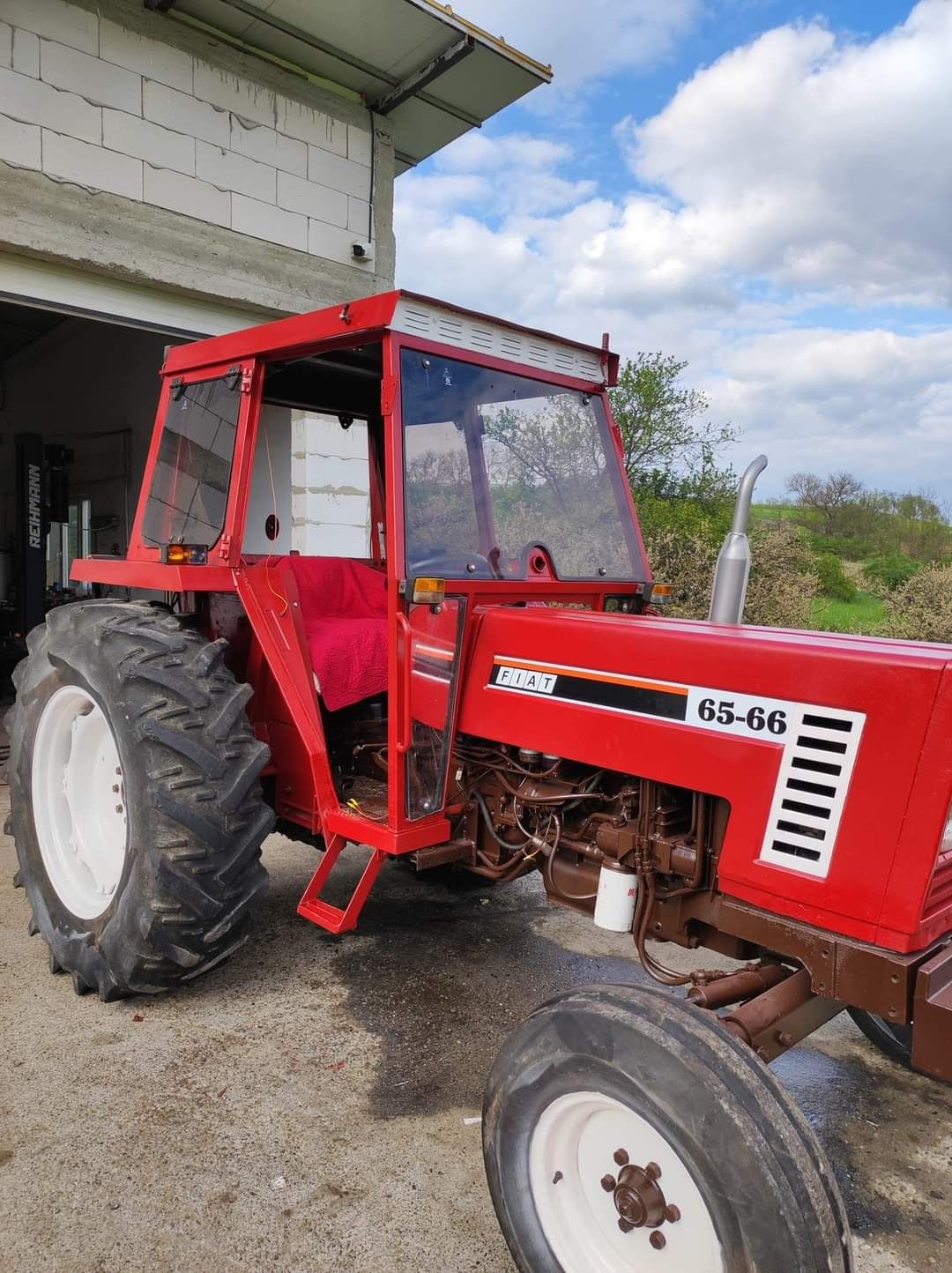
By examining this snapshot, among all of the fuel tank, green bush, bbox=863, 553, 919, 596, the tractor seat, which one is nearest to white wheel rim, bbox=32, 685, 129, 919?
the tractor seat

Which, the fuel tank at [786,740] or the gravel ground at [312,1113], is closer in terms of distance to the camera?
the fuel tank at [786,740]

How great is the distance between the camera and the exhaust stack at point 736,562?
2475 mm

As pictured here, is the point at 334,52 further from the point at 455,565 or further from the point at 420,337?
the point at 455,565

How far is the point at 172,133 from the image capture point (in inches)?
237

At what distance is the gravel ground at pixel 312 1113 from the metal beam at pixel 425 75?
5.95m

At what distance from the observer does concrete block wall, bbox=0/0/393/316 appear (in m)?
5.38

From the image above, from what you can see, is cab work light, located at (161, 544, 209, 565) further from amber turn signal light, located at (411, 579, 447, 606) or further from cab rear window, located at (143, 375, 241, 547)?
amber turn signal light, located at (411, 579, 447, 606)

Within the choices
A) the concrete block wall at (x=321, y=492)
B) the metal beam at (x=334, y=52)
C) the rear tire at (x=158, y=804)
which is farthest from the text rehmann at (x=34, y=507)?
the rear tire at (x=158, y=804)

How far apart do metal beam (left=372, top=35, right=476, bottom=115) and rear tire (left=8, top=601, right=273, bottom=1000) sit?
5137 mm

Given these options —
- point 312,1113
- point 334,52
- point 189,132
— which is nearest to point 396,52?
point 334,52

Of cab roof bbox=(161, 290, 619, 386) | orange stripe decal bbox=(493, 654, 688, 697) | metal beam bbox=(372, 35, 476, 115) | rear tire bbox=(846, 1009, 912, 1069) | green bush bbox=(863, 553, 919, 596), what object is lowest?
rear tire bbox=(846, 1009, 912, 1069)

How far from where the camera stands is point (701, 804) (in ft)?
7.56

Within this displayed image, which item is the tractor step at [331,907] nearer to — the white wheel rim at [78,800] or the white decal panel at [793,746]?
the white wheel rim at [78,800]

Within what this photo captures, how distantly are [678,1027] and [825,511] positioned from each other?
13470 mm
